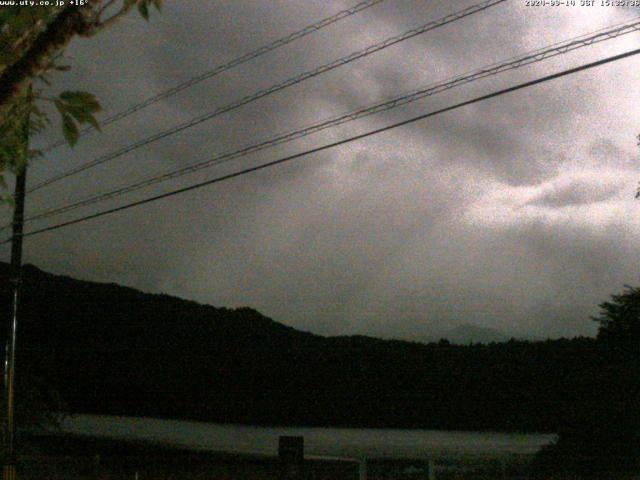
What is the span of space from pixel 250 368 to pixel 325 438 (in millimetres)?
15150

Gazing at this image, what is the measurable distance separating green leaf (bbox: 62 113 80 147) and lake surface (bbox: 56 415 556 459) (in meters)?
20.6

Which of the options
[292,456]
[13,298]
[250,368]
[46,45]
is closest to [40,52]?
[46,45]

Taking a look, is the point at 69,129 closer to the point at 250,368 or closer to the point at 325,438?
the point at 325,438

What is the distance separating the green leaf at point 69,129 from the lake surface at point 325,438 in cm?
2059

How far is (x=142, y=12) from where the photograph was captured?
5105 millimetres

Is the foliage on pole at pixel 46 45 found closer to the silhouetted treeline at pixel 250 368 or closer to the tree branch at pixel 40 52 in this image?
the tree branch at pixel 40 52

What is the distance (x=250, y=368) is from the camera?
178ft

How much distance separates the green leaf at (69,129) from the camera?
4.76 meters

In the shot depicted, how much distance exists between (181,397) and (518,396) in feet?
99.1

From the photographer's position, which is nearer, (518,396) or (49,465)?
(49,465)

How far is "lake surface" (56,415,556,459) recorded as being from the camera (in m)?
29.9

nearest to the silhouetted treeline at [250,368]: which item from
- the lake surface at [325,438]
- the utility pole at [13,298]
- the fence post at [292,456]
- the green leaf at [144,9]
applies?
the lake surface at [325,438]

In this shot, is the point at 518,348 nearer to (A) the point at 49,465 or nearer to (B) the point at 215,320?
(A) the point at 49,465

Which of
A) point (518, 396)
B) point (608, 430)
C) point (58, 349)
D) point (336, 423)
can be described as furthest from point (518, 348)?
point (58, 349)
